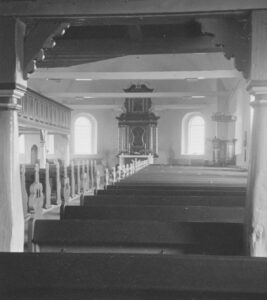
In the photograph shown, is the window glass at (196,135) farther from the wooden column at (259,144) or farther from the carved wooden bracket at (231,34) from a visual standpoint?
the wooden column at (259,144)

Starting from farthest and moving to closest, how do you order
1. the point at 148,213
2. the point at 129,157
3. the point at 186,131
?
the point at 186,131 < the point at 129,157 < the point at 148,213

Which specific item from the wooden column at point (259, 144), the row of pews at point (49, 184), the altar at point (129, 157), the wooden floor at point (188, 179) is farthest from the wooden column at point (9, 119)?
the altar at point (129, 157)

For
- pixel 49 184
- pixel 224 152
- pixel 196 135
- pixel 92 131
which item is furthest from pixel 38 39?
pixel 92 131

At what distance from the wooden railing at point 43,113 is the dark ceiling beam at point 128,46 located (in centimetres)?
902

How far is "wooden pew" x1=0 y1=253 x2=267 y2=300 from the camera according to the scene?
2238mm

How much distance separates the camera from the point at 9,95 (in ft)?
10.4

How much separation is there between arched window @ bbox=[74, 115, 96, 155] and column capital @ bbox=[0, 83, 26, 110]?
2298 cm

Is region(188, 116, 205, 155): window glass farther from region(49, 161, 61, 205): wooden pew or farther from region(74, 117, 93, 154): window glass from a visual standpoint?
region(49, 161, 61, 205): wooden pew

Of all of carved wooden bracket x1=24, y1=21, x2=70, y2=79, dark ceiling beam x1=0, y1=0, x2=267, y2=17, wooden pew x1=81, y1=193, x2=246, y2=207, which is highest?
Answer: dark ceiling beam x1=0, y1=0, x2=267, y2=17

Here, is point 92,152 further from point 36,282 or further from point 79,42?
point 36,282

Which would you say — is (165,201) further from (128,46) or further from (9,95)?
(128,46)

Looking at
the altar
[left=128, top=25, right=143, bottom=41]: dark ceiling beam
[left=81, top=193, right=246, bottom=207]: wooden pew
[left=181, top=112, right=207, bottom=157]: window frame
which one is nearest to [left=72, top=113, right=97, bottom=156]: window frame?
the altar

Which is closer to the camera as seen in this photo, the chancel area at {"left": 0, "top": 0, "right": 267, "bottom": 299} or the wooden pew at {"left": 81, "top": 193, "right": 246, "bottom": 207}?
the chancel area at {"left": 0, "top": 0, "right": 267, "bottom": 299}

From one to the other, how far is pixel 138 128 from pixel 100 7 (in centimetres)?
2078
